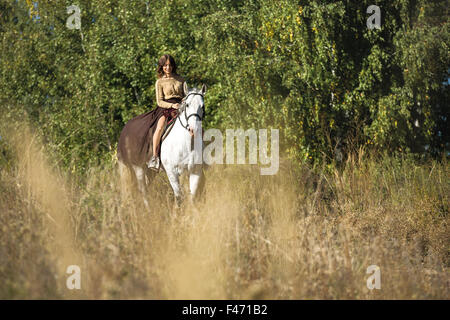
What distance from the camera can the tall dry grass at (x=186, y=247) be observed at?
14.7ft

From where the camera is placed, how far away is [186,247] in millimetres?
5340

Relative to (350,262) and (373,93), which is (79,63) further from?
(350,262)

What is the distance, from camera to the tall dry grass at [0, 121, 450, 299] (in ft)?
14.7

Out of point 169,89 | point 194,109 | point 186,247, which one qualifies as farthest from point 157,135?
point 186,247

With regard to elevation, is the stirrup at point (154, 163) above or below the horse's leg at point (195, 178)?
above

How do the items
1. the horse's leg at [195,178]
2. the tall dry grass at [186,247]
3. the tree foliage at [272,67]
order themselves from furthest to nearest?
the tree foliage at [272,67], the horse's leg at [195,178], the tall dry grass at [186,247]

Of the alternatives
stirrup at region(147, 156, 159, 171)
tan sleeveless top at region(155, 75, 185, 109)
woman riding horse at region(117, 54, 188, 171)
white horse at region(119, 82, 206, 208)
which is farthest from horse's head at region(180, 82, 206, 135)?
stirrup at region(147, 156, 159, 171)

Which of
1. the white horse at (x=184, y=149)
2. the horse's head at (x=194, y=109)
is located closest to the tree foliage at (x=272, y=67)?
the white horse at (x=184, y=149)

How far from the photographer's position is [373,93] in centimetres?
1252

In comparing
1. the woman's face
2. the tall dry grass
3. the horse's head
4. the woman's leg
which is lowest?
the tall dry grass

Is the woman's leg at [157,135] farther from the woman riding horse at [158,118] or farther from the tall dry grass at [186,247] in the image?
the tall dry grass at [186,247]

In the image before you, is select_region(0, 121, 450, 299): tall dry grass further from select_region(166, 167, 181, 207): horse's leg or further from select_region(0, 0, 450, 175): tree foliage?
select_region(0, 0, 450, 175): tree foliage

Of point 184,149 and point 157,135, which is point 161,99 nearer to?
point 157,135
